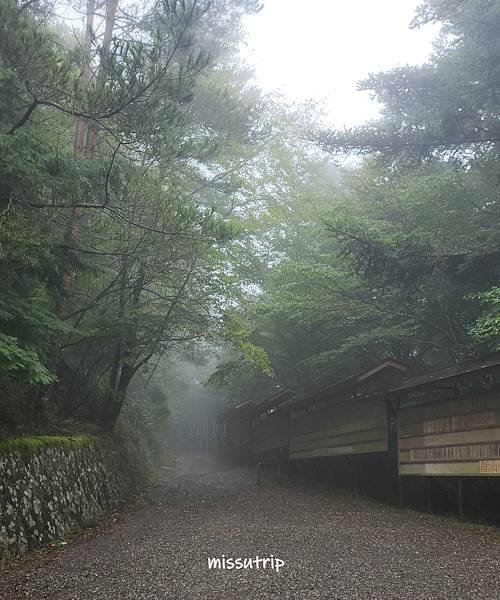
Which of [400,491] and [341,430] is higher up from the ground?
[341,430]

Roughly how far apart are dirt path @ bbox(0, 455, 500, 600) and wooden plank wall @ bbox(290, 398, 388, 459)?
173 centimetres

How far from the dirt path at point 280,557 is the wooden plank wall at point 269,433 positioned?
7386mm

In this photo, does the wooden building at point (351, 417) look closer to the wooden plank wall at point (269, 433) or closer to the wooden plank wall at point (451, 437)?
the wooden plank wall at point (451, 437)

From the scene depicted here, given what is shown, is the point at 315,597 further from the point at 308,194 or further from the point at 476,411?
the point at 308,194

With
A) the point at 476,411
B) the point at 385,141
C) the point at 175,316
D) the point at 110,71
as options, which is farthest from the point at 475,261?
the point at 110,71

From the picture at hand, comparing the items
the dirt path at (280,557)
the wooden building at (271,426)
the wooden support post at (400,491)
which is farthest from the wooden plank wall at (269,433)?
the dirt path at (280,557)

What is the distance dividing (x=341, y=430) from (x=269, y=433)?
6874mm

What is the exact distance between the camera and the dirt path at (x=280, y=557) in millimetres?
4664

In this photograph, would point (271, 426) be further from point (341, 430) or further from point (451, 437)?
point (451, 437)

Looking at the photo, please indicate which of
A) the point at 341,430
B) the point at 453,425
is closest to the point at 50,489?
the point at 453,425

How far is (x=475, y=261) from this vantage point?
A: 8.93 m

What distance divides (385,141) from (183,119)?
5.68 m

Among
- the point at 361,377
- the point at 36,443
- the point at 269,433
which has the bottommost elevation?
the point at 269,433

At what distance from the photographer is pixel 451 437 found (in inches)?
332
